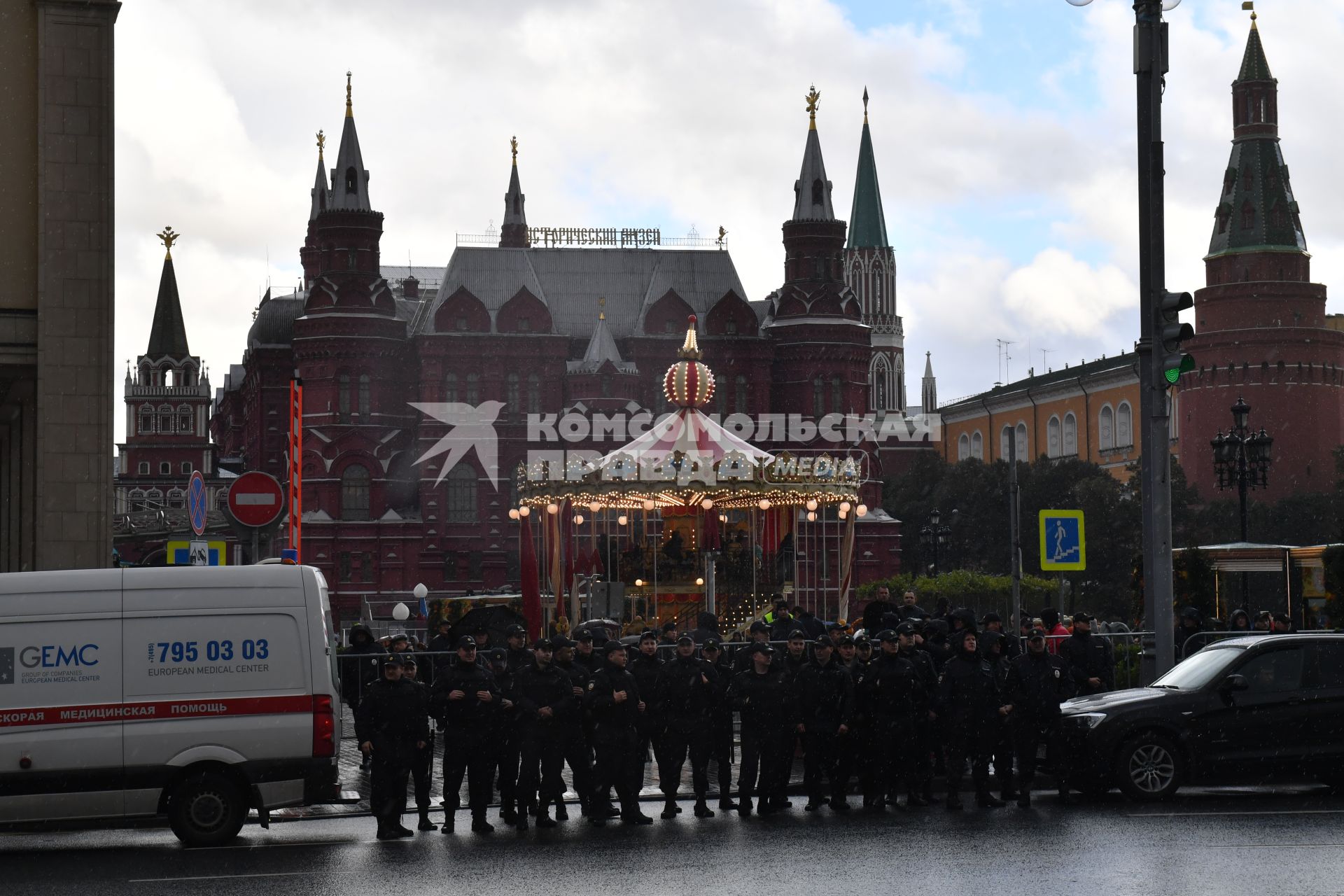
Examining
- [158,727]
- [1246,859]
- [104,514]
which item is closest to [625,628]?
[104,514]

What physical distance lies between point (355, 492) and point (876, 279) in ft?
212

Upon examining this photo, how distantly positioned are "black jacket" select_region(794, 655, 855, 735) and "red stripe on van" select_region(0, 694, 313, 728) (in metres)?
4.29

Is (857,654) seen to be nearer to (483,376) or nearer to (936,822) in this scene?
(936,822)

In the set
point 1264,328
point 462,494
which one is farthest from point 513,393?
point 1264,328

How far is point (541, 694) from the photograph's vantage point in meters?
13.8

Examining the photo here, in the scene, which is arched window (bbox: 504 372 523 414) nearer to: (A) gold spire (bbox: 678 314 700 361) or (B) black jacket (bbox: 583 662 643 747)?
(A) gold spire (bbox: 678 314 700 361)

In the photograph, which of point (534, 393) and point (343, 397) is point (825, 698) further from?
point (534, 393)

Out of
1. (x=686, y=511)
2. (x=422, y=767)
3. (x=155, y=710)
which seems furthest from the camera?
(x=686, y=511)

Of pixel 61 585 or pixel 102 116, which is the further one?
pixel 102 116

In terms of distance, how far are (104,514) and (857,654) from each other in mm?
7725

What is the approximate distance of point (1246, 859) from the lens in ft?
35.1

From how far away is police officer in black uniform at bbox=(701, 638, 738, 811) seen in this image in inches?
564

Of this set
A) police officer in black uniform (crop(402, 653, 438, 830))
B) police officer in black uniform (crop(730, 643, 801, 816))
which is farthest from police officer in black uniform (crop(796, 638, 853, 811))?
police officer in black uniform (crop(402, 653, 438, 830))

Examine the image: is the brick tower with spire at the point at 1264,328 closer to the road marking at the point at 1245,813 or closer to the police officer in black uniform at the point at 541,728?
the road marking at the point at 1245,813
